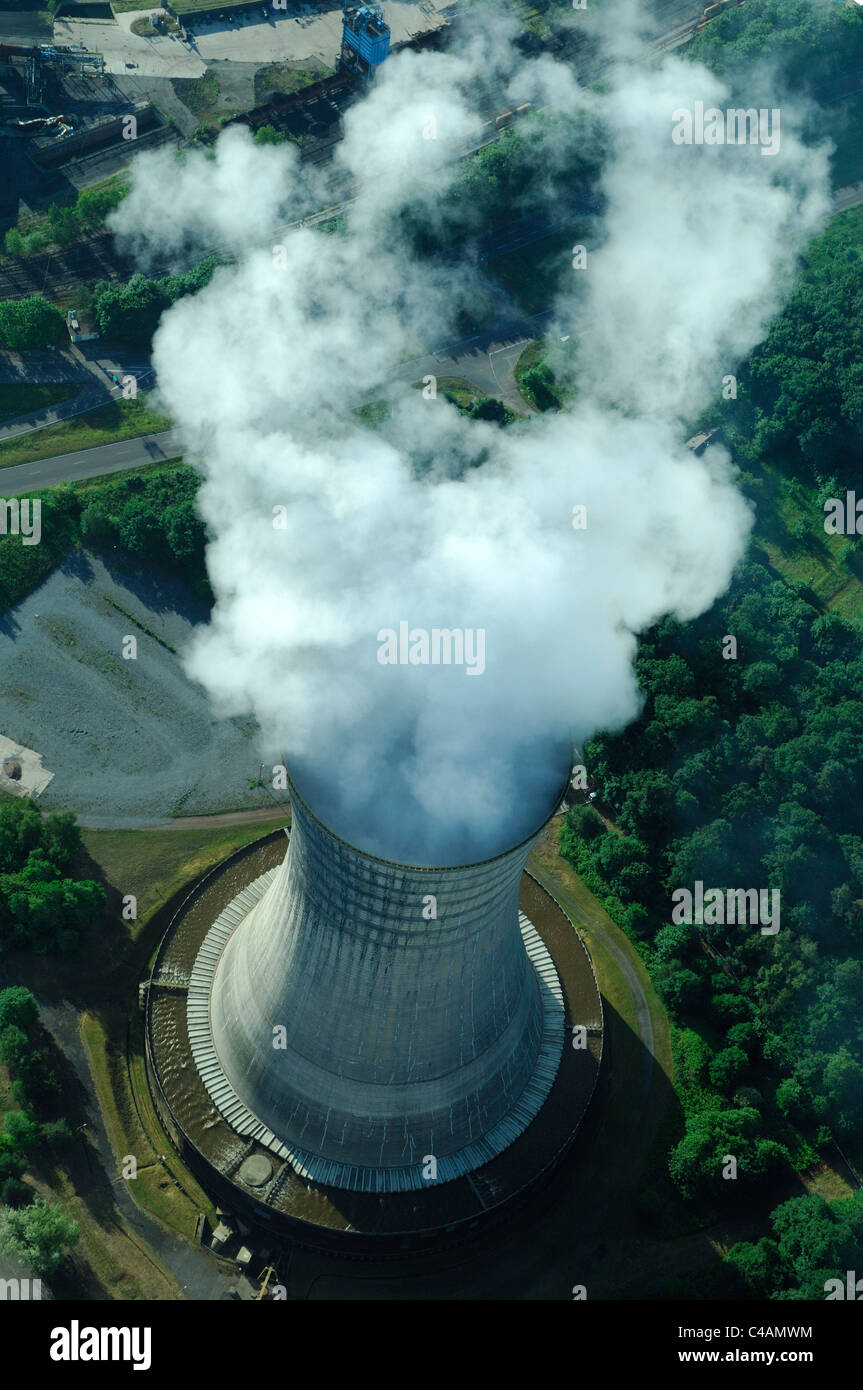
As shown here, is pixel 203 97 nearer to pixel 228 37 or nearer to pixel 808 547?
pixel 228 37

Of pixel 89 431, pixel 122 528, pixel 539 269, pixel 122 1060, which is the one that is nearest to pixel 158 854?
pixel 122 1060

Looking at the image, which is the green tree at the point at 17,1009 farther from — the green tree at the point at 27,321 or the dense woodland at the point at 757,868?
the green tree at the point at 27,321

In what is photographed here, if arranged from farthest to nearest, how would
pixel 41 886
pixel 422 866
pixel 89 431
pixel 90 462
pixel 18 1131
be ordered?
1. pixel 89 431
2. pixel 90 462
3. pixel 41 886
4. pixel 18 1131
5. pixel 422 866

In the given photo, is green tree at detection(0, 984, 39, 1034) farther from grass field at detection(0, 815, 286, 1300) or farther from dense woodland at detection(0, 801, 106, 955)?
Result: dense woodland at detection(0, 801, 106, 955)

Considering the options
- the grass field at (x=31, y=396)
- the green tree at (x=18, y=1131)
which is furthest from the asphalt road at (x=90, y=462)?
the green tree at (x=18, y=1131)

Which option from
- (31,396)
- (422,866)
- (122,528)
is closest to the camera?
(422,866)

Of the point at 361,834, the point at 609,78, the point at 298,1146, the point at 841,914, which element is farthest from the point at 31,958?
the point at 609,78
